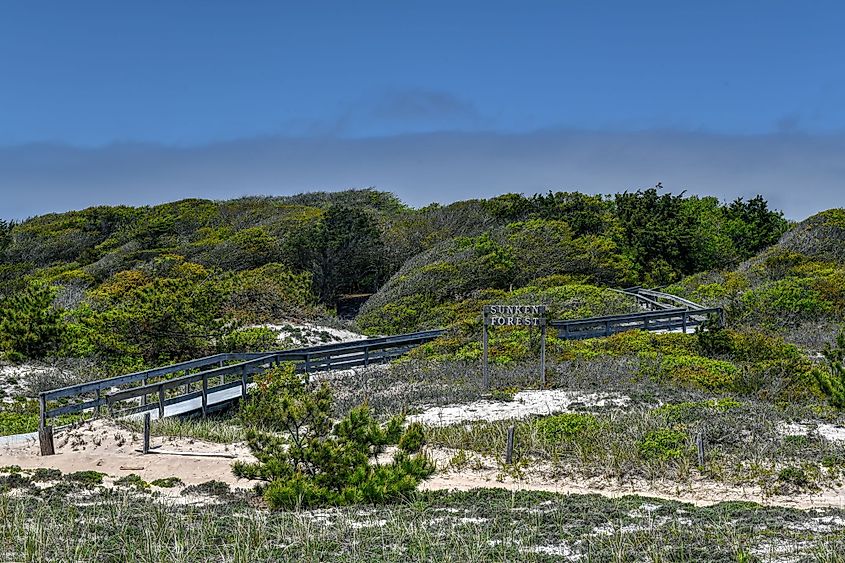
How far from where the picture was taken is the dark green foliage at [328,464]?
11.2m

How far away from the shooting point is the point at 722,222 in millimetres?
56594

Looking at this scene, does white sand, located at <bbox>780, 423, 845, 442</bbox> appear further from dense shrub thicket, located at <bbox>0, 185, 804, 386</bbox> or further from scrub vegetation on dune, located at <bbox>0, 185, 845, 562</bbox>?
dense shrub thicket, located at <bbox>0, 185, 804, 386</bbox>

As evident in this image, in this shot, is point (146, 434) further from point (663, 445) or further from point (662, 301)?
point (662, 301)

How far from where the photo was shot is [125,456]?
49.9 ft

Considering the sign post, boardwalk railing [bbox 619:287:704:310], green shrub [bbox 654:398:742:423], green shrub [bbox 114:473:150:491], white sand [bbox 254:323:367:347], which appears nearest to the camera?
green shrub [bbox 114:473:150:491]

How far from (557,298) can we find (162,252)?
24.4 meters

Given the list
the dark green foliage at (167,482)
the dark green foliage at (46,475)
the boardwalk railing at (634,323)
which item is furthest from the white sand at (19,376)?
the boardwalk railing at (634,323)

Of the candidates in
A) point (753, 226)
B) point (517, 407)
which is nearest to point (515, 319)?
point (517, 407)

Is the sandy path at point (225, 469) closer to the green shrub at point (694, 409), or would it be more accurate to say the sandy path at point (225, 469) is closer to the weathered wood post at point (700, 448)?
the weathered wood post at point (700, 448)

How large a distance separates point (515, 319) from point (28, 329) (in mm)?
14455

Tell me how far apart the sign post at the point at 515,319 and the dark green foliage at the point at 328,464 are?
8.87 metres

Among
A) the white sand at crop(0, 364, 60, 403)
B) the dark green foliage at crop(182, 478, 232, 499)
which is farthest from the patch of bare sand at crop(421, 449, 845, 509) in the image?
the white sand at crop(0, 364, 60, 403)

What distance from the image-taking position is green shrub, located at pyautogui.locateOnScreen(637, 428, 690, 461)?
13305 mm

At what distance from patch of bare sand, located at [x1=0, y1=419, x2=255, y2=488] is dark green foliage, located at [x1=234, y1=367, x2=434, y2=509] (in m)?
1.59
